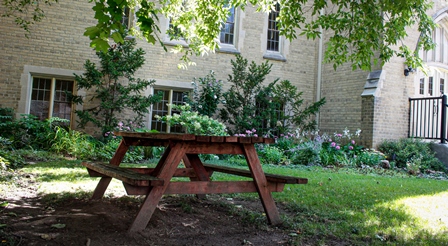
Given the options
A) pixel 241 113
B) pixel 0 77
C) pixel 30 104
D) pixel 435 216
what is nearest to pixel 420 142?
pixel 241 113

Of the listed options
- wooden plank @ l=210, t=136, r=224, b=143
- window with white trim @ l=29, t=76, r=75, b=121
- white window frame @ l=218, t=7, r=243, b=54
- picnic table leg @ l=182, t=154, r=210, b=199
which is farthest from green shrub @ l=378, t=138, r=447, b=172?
window with white trim @ l=29, t=76, r=75, b=121

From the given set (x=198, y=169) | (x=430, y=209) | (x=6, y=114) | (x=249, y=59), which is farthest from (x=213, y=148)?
(x=249, y=59)

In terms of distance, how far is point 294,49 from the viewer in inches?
554

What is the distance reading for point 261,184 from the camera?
3799 mm

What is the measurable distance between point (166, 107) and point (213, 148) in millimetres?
9194

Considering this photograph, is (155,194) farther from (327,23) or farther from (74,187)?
(327,23)

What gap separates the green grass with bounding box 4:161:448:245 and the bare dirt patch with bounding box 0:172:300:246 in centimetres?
27

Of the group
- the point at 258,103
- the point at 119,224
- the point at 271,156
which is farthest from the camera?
the point at 258,103

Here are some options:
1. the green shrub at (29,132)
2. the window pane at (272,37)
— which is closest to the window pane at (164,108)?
the green shrub at (29,132)

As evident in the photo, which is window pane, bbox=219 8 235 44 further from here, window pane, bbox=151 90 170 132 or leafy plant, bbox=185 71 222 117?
window pane, bbox=151 90 170 132

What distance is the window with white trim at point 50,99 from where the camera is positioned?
1120 centimetres

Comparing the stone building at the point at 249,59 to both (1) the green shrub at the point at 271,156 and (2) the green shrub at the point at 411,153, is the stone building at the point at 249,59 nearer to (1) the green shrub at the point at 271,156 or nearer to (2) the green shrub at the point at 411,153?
(2) the green shrub at the point at 411,153

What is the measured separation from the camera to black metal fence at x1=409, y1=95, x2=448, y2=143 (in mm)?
12008

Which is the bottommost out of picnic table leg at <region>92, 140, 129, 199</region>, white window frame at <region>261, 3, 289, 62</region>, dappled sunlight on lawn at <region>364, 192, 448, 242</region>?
dappled sunlight on lawn at <region>364, 192, 448, 242</region>
